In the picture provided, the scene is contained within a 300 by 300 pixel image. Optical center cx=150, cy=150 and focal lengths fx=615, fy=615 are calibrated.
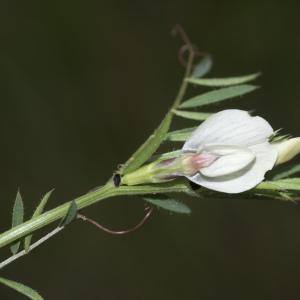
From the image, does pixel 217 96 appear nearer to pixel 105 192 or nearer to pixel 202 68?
pixel 202 68

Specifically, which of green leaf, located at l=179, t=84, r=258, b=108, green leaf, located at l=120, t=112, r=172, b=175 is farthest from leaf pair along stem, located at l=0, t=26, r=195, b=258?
green leaf, located at l=179, t=84, r=258, b=108

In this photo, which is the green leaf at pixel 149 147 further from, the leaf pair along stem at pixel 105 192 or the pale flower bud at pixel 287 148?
the pale flower bud at pixel 287 148

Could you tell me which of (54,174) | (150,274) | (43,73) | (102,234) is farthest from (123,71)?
(150,274)

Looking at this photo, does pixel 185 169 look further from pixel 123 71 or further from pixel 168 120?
pixel 123 71

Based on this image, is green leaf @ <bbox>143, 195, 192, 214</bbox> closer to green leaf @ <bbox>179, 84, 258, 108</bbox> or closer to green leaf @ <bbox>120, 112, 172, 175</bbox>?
green leaf @ <bbox>120, 112, 172, 175</bbox>

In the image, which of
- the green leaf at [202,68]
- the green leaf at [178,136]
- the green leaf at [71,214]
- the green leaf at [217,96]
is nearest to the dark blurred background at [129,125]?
the green leaf at [202,68]

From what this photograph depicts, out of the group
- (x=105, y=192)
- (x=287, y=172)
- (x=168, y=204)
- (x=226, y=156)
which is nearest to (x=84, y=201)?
(x=105, y=192)
